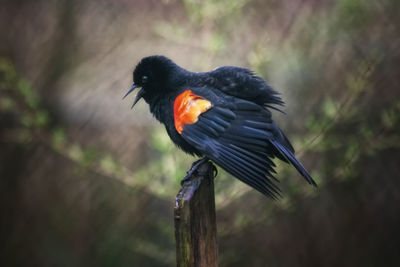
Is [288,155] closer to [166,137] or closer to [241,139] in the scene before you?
[241,139]

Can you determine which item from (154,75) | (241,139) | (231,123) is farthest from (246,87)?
(154,75)

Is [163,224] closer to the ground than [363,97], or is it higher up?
closer to the ground

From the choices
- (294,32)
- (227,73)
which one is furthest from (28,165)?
(294,32)

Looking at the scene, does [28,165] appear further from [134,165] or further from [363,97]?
[363,97]

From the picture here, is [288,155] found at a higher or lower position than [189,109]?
lower

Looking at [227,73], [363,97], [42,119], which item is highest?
[363,97]

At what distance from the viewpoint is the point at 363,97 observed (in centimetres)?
387

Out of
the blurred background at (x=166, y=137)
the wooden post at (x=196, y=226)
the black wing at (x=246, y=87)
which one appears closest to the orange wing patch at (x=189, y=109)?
the black wing at (x=246, y=87)

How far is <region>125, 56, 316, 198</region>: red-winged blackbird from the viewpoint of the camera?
2424 millimetres

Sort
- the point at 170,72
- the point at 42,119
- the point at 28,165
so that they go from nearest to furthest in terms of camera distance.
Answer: the point at 170,72 → the point at 42,119 → the point at 28,165

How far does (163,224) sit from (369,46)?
7.39 feet

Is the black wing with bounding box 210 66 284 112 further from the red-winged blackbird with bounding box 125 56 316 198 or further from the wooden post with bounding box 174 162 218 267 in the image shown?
the wooden post with bounding box 174 162 218 267

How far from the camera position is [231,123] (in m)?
2.65

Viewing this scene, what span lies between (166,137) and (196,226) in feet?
5.01
